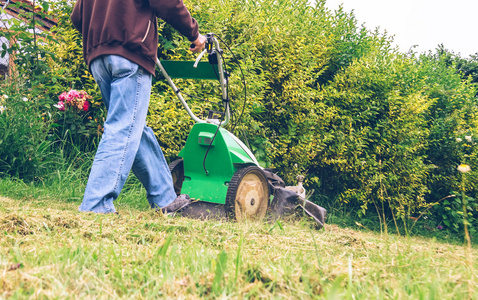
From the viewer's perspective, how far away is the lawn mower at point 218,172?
2.88 metres

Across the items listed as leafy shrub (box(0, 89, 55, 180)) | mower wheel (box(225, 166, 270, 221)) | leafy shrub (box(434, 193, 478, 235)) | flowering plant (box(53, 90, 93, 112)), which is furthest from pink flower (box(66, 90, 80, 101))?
leafy shrub (box(434, 193, 478, 235))

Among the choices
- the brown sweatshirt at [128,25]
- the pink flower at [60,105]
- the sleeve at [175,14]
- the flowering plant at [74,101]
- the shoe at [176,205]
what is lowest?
the shoe at [176,205]

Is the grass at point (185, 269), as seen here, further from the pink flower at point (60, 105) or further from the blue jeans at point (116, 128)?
the pink flower at point (60, 105)

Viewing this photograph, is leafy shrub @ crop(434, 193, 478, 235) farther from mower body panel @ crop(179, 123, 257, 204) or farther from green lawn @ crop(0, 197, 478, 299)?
green lawn @ crop(0, 197, 478, 299)

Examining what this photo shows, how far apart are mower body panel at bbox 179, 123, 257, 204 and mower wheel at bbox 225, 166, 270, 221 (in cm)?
10

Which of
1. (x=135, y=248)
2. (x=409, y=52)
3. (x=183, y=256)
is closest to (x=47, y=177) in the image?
(x=135, y=248)

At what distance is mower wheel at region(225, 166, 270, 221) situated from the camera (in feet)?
9.07

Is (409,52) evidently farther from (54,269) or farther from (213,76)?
(54,269)

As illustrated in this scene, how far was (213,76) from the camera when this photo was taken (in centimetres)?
318

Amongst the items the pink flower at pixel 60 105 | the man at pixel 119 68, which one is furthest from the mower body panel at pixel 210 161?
A: the pink flower at pixel 60 105

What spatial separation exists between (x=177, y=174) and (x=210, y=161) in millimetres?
411

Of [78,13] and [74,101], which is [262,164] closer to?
[74,101]

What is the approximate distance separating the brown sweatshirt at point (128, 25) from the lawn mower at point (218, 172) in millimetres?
264

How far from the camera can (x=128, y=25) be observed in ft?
7.95
